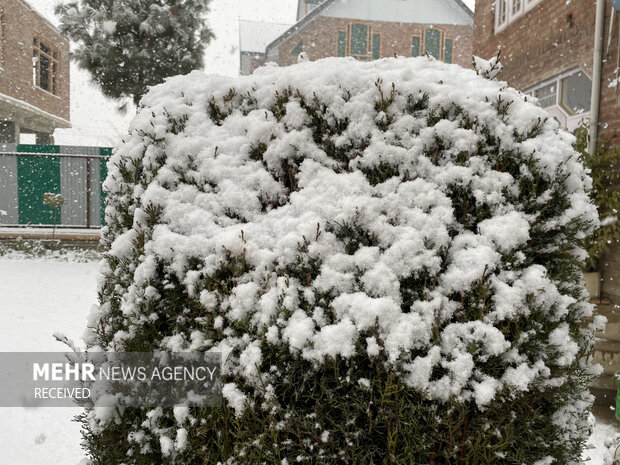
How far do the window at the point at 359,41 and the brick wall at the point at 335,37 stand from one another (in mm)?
191

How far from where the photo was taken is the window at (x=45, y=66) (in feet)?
58.2

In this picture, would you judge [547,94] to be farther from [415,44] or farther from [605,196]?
[415,44]

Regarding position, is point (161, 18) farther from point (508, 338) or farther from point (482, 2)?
point (508, 338)

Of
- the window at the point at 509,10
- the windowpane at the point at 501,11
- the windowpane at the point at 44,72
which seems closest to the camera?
the window at the point at 509,10

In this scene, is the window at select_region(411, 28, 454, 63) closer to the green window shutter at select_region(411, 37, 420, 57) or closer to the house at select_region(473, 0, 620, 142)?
the green window shutter at select_region(411, 37, 420, 57)

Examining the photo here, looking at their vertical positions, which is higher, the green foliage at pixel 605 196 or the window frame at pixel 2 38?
the window frame at pixel 2 38

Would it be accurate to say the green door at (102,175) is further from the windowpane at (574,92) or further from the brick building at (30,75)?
the windowpane at (574,92)

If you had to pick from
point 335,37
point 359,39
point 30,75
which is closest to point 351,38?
point 359,39

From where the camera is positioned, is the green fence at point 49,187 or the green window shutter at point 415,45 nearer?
the green fence at point 49,187

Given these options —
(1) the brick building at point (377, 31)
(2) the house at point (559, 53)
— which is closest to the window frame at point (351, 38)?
(1) the brick building at point (377, 31)

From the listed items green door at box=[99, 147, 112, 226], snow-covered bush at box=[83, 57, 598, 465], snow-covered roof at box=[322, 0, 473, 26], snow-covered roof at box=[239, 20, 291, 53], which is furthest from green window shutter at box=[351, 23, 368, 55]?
snow-covered bush at box=[83, 57, 598, 465]

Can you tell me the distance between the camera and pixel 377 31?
874 inches

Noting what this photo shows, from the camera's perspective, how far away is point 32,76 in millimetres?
16859

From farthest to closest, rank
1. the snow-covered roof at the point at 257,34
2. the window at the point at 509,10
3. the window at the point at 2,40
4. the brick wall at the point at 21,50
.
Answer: the snow-covered roof at the point at 257,34 → the brick wall at the point at 21,50 → the window at the point at 2,40 → the window at the point at 509,10
